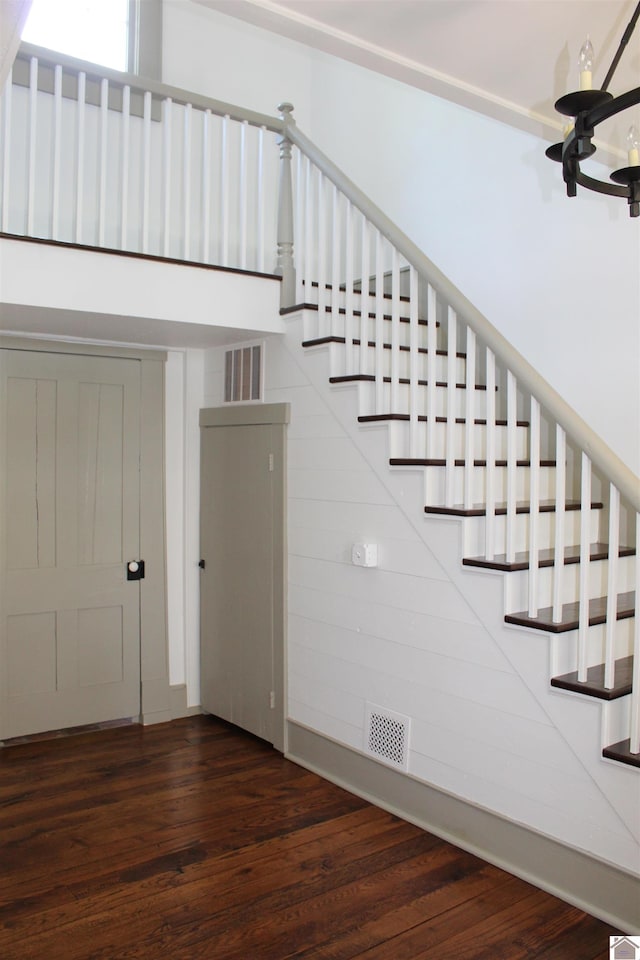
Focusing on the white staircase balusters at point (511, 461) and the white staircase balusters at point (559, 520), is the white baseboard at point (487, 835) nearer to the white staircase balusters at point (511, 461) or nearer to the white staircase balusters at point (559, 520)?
the white staircase balusters at point (559, 520)

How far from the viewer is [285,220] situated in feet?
13.9

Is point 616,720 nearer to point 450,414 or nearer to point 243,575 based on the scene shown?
point 450,414

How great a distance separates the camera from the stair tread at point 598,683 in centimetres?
263

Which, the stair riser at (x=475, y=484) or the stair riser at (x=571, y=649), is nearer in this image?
the stair riser at (x=571, y=649)

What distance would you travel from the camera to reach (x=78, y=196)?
3467 mm

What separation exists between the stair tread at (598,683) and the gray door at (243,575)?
1.79 metres

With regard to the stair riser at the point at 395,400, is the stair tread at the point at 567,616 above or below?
below

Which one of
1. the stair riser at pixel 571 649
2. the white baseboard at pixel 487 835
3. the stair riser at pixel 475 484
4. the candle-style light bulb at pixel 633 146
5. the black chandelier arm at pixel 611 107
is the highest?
the candle-style light bulb at pixel 633 146

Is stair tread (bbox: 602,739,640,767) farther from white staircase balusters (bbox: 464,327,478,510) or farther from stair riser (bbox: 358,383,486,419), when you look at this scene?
stair riser (bbox: 358,383,486,419)

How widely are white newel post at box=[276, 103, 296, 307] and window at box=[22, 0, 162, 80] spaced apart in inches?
52.3

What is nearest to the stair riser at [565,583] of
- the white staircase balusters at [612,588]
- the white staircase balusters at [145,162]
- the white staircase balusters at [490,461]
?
the white staircase balusters at [490,461]

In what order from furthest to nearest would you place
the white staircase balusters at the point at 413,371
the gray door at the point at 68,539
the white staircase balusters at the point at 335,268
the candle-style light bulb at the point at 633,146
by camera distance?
the gray door at the point at 68,539, the white staircase balusters at the point at 335,268, the white staircase balusters at the point at 413,371, the candle-style light bulb at the point at 633,146

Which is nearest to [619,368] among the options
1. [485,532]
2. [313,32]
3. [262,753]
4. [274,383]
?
[485,532]

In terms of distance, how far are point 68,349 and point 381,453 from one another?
200 cm
